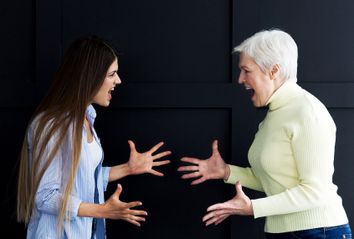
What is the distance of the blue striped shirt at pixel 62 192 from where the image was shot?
193cm

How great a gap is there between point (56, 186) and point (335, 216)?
103 cm

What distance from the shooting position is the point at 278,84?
214 centimetres

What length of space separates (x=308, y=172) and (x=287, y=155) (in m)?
0.12

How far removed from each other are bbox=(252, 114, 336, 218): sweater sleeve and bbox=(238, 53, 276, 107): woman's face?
24 centimetres

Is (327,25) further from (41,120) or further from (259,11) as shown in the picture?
(41,120)

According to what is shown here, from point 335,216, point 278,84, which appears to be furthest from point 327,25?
point 335,216

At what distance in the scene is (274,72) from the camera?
2.11m

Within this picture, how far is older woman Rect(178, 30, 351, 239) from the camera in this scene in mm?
1940

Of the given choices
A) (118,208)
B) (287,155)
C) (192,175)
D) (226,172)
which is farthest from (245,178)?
(118,208)

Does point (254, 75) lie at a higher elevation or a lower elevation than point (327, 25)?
lower

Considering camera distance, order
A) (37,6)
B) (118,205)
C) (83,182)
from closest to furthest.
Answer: (118,205), (83,182), (37,6)

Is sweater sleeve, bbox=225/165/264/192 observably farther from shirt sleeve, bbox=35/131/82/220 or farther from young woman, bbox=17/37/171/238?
shirt sleeve, bbox=35/131/82/220

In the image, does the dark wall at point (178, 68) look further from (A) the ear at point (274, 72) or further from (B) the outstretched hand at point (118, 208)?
(B) the outstretched hand at point (118, 208)

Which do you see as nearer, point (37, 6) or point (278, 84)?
point (278, 84)
